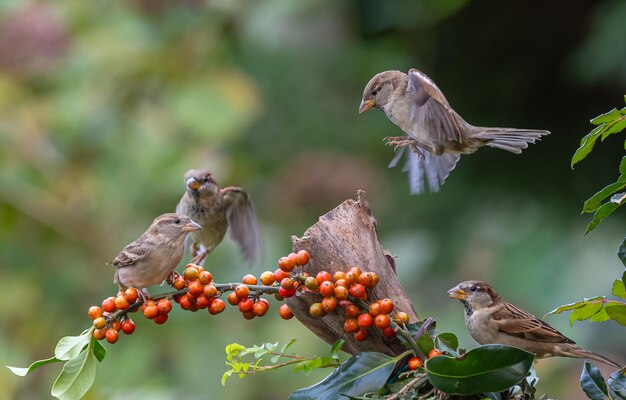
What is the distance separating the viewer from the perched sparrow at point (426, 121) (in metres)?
2.70

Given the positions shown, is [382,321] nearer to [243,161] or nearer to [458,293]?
[458,293]

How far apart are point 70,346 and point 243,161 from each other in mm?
3855

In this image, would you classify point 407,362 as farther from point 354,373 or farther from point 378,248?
point 378,248

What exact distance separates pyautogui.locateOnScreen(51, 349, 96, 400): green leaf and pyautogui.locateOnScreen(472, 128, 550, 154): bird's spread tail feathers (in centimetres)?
129

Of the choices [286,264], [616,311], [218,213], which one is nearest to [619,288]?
[616,311]

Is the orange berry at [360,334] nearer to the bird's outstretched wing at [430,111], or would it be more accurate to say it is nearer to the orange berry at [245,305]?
the orange berry at [245,305]

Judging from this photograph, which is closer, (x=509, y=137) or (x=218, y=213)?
(x=509, y=137)

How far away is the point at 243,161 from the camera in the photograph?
600cm

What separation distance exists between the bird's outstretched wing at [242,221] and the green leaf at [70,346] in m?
1.64

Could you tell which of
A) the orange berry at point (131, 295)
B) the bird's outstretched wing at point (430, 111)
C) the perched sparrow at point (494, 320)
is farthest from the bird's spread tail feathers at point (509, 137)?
the orange berry at point (131, 295)

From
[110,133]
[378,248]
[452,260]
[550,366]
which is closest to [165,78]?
[110,133]

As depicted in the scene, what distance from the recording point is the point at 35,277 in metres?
5.82

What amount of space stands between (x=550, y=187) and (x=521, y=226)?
0.31 metres

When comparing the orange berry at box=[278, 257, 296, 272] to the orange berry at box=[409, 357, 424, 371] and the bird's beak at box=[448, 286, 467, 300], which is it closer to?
the orange berry at box=[409, 357, 424, 371]
